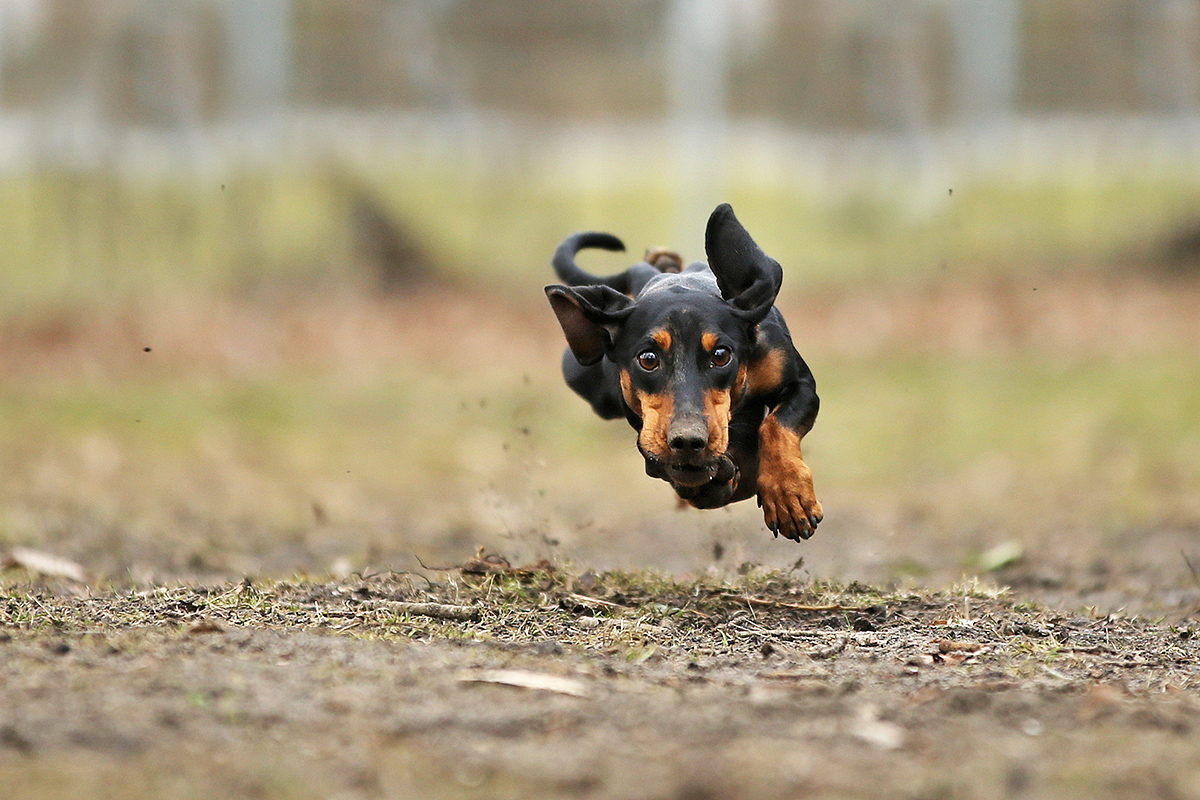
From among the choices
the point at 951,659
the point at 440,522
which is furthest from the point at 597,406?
the point at 440,522

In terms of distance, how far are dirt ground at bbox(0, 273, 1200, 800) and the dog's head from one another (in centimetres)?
62

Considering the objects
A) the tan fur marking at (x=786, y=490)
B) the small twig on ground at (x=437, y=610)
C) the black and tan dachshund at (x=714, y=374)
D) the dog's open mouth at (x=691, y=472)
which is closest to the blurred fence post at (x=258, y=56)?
the black and tan dachshund at (x=714, y=374)

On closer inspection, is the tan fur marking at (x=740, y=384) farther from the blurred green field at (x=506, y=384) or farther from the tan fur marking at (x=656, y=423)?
the blurred green field at (x=506, y=384)

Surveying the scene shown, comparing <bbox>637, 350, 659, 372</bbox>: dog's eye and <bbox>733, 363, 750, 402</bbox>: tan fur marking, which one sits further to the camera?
<bbox>733, 363, 750, 402</bbox>: tan fur marking

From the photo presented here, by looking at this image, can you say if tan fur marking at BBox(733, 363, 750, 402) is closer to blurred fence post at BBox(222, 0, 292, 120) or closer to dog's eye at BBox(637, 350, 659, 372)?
dog's eye at BBox(637, 350, 659, 372)

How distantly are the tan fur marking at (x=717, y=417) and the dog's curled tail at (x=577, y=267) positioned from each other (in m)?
1.16

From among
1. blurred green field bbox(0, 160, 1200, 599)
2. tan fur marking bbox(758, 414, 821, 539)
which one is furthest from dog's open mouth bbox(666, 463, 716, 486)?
blurred green field bbox(0, 160, 1200, 599)

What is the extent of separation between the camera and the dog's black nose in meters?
4.19

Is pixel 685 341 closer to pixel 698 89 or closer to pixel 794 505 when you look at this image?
pixel 794 505

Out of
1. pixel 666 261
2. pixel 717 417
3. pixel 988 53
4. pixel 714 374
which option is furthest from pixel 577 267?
pixel 988 53

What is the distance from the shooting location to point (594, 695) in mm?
3551

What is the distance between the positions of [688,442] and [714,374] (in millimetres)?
368

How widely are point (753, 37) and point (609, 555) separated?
25.7 ft

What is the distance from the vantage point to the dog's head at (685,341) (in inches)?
170
